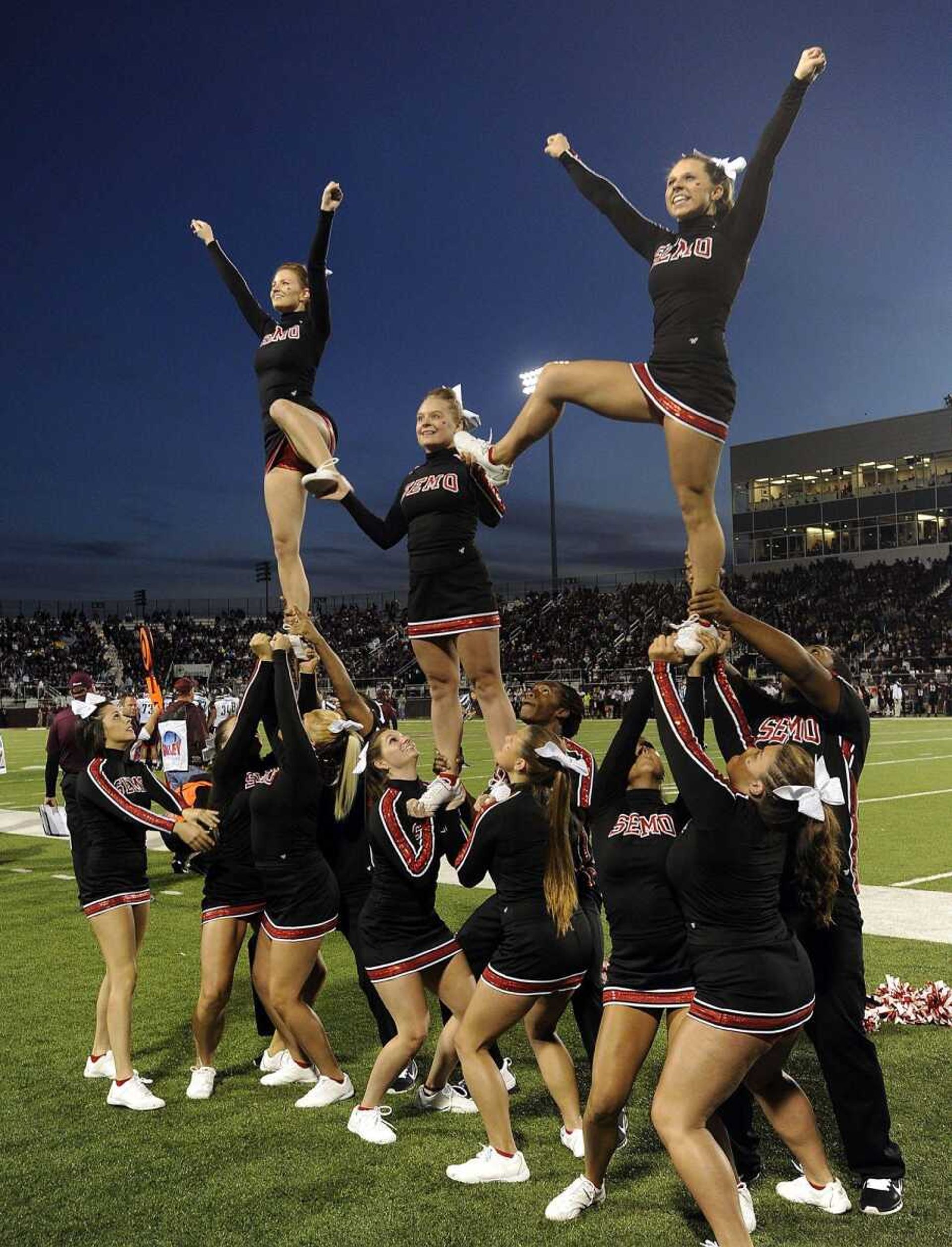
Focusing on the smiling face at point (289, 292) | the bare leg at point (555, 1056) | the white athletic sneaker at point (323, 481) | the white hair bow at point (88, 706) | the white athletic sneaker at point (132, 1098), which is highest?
the smiling face at point (289, 292)

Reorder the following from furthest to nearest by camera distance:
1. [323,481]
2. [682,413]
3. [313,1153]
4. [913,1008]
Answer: [913,1008] → [323,481] → [313,1153] → [682,413]

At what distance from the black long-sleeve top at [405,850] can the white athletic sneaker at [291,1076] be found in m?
1.01

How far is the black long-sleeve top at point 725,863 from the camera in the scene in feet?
10.7

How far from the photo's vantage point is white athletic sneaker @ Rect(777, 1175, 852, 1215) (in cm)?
366

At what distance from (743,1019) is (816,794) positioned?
66 cm

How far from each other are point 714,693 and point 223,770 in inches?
97.6

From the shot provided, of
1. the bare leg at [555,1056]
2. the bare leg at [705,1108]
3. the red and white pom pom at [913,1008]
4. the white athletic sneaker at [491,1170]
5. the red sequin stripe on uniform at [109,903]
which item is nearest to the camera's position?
the bare leg at [705,1108]

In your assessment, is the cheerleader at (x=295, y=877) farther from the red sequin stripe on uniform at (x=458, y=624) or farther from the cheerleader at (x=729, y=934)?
the cheerleader at (x=729, y=934)

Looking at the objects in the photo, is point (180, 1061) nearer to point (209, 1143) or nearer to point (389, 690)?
point (209, 1143)

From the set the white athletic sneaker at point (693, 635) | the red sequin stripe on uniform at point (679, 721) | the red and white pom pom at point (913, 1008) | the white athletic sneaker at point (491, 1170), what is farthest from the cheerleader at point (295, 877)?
the red and white pom pom at point (913, 1008)

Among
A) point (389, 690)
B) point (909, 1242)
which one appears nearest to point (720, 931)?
point (909, 1242)

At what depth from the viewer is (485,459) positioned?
4.00 m

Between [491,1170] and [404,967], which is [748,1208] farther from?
[404,967]

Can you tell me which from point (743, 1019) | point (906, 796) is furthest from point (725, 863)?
point (906, 796)
